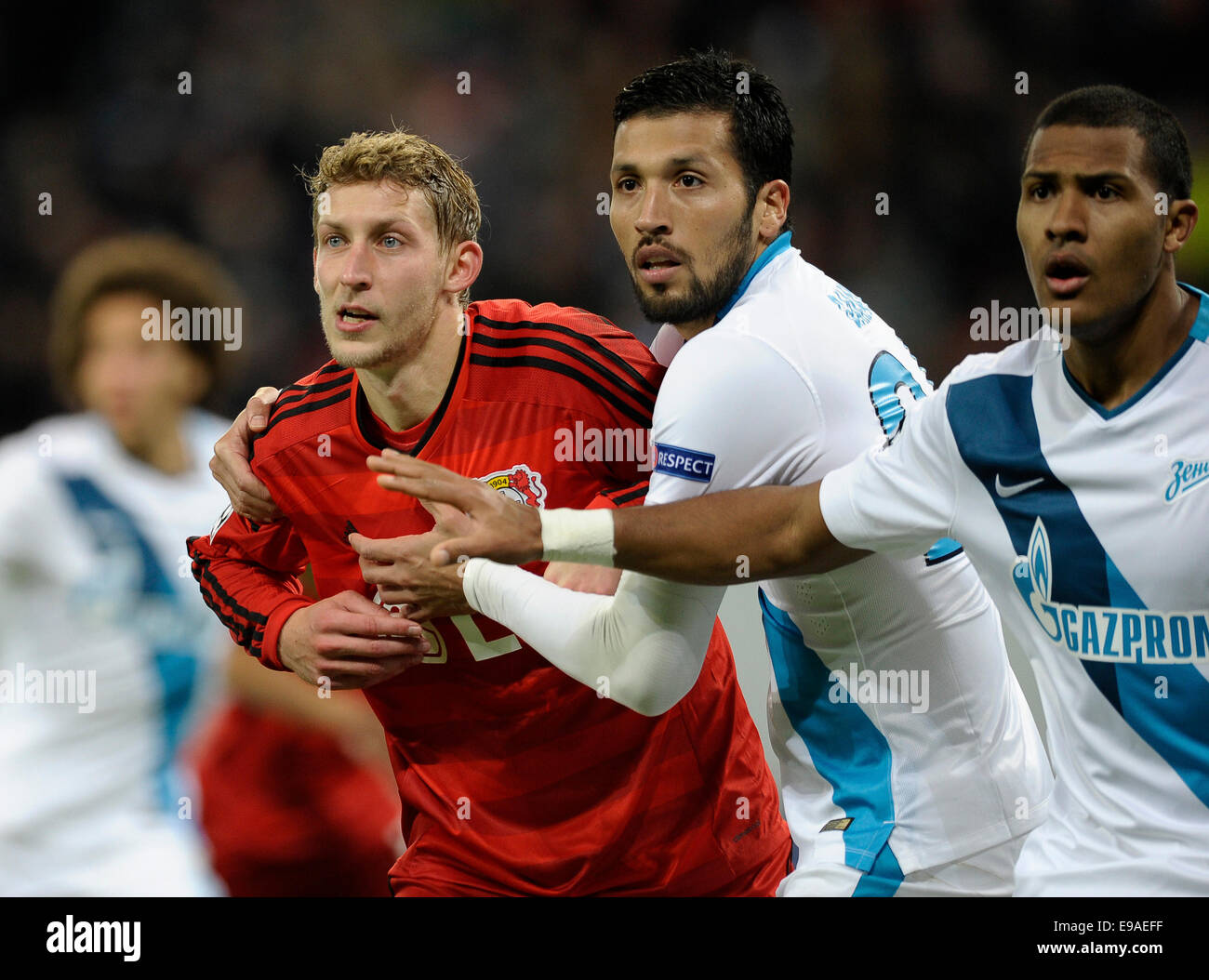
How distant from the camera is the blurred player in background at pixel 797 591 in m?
2.50

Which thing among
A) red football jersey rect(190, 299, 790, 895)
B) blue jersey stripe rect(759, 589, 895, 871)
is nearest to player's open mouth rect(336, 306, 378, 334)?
red football jersey rect(190, 299, 790, 895)

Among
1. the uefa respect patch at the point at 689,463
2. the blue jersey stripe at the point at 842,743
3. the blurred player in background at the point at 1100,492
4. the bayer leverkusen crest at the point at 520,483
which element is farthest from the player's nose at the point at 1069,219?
the bayer leverkusen crest at the point at 520,483

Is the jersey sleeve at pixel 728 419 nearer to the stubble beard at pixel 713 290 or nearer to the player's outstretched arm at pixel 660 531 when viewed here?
the player's outstretched arm at pixel 660 531

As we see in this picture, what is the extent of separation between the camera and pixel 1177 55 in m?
5.23

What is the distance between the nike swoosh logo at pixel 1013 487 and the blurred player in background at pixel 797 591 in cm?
40

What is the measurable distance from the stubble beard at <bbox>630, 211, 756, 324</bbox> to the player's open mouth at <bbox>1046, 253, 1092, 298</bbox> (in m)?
0.78

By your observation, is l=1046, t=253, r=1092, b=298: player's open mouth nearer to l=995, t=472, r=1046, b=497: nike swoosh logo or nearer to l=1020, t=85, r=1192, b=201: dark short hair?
l=1020, t=85, r=1192, b=201: dark short hair

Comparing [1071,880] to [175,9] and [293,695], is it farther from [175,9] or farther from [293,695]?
[175,9]

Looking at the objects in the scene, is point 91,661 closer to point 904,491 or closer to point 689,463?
point 689,463

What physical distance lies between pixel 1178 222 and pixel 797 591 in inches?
39.7

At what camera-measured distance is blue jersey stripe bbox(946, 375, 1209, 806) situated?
2.04 m

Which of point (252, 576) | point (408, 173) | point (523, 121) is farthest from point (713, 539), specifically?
point (523, 121)

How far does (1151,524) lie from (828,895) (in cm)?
103
